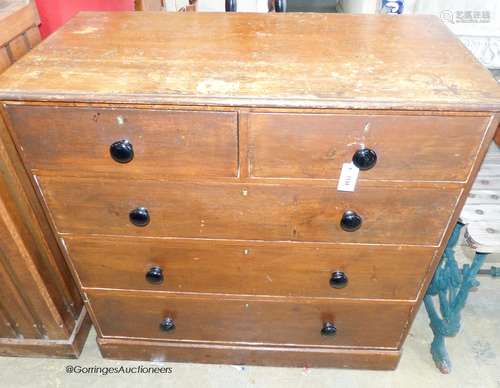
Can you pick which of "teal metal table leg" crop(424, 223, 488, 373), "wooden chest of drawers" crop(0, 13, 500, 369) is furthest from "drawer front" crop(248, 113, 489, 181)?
"teal metal table leg" crop(424, 223, 488, 373)

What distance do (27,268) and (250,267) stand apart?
0.70 metres

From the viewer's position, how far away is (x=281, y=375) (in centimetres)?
158

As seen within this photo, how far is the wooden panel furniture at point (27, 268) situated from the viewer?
3.86 ft

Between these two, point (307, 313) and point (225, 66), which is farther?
point (307, 313)

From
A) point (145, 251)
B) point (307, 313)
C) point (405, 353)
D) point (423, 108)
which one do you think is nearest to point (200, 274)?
point (145, 251)

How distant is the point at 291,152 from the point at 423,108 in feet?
0.95

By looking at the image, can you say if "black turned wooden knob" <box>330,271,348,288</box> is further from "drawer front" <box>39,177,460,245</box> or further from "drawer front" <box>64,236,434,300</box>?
"drawer front" <box>39,177,460,245</box>

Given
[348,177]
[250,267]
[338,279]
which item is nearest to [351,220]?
[348,177]

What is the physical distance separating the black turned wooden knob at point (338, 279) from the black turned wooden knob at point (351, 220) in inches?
7.9

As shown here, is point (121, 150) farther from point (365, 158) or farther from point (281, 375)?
point (281, 375)

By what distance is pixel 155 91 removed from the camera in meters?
0.91

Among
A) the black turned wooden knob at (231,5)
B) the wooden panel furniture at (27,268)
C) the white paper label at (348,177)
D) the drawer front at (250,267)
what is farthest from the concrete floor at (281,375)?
the black turned wooden knob at (231,5)

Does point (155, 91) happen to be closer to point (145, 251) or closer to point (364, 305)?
point (145, 251)

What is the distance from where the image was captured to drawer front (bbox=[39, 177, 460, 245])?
1063 millimetres
